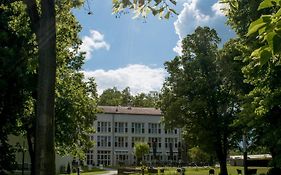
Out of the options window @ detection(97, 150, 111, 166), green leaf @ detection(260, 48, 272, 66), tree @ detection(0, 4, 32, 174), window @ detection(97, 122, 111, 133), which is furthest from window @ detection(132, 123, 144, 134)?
green leaf @ detection(260, 48, 272, 66)

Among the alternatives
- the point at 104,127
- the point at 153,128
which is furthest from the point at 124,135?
the point at 153,128

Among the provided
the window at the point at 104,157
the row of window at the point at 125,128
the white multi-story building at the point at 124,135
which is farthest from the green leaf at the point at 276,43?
the row of window at the point at 125,128

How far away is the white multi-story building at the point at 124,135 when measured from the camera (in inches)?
3703

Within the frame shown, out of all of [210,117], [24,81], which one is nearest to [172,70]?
[210,117]

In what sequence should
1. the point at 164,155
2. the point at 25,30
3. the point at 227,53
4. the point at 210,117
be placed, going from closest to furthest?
the point at 25,30
the point at 227,53
the point at 210,117
the point at 164,155

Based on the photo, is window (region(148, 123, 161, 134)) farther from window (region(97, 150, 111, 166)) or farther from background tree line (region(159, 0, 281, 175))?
background tree line (region(159, 0, 281, 175))

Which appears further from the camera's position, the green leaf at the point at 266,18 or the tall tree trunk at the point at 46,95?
the tall tree trunk at the point at 46,95

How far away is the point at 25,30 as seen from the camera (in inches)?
791

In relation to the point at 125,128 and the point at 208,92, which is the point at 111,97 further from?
the point at 208,92

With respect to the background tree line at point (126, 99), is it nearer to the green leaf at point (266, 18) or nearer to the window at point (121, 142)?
the window at point (121, 142)

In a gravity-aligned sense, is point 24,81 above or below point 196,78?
below

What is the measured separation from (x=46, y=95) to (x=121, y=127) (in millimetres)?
91722

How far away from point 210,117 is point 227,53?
6698 millimetres

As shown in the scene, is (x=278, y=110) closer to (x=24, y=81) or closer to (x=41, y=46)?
(x=24, y=81)
